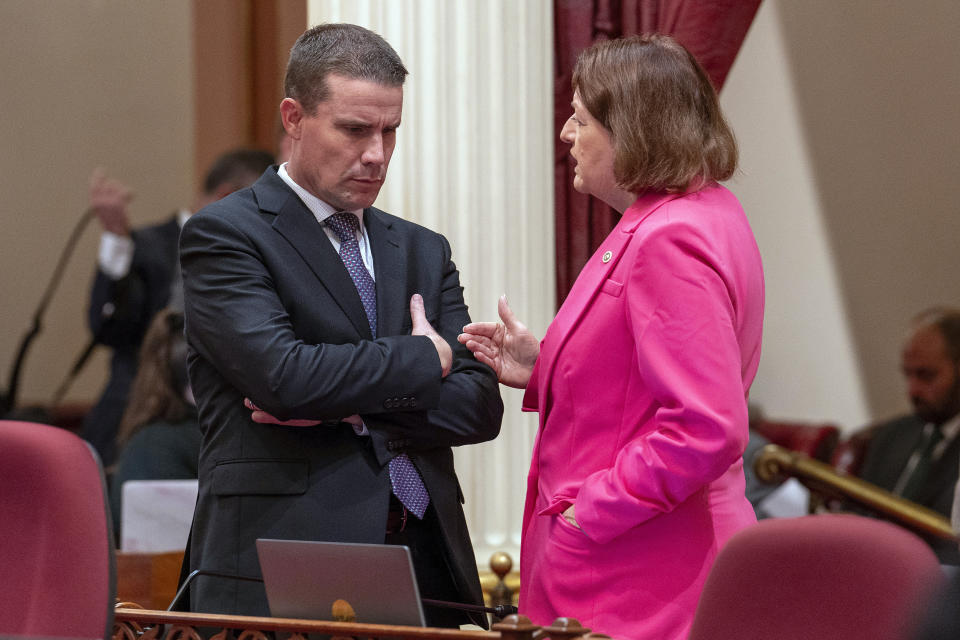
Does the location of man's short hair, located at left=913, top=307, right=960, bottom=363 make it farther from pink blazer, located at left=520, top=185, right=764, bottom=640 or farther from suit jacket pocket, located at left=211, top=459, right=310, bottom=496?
suit jacket pocket, located at left=211, top=459, right=310, bottom=496

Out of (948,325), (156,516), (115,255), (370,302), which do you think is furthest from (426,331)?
(948,325)

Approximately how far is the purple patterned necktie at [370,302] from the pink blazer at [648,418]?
0.67ft

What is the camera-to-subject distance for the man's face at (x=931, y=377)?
5.19 meters

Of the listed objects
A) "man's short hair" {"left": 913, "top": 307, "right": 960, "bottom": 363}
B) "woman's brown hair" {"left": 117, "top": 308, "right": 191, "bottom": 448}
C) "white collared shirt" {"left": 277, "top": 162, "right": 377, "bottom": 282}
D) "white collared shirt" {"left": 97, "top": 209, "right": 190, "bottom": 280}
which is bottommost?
"man's short hair" {"left": 913, "top": 307, "right": 960, "bottom": 363}

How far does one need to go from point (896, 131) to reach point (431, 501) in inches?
195

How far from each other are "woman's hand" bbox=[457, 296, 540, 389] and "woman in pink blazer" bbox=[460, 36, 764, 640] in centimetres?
15

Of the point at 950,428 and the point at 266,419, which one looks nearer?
the point at 266,419

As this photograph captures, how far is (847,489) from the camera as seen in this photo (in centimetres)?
460

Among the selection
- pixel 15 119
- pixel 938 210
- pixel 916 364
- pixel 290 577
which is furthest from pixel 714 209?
pixel 15 119

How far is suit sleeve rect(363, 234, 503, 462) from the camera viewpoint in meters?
2.13

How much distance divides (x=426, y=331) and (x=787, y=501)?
3.09m

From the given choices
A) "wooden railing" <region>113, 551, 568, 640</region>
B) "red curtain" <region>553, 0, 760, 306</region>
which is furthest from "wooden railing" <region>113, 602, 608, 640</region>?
"red curtain" <region>553, 0, 760, 306</region>

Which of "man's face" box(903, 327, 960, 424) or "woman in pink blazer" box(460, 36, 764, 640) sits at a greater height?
"woman in pink blazer" box(460, 36, 764, 640)

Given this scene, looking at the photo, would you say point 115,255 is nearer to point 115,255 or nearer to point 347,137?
point 115,255
